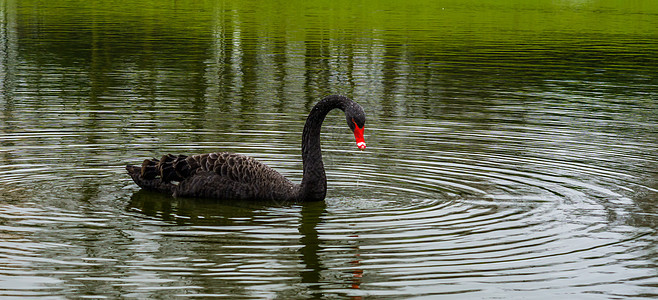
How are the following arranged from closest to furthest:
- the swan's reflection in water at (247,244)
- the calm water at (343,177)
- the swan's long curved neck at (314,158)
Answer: the swan's reflection in water at (247,244) → the calm water at (343,177) → the swan's long curved neck at (314,158)

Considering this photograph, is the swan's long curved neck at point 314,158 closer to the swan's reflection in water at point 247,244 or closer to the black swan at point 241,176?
the black swan at point 241,176

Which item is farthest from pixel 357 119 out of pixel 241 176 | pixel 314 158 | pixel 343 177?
pixel 343 177

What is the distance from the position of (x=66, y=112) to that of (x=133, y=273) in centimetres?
896

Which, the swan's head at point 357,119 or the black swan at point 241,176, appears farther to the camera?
the black swan at point 241,176

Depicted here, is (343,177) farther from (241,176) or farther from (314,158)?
(241,176)

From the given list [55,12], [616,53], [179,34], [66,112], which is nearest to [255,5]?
[55,12]

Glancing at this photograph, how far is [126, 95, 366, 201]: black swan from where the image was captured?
10438 mm

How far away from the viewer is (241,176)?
10508 mm

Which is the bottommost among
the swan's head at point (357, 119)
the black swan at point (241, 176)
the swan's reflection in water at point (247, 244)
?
the swan's reflection in water at point (247, 244)

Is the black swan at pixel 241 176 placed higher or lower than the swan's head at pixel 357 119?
lower

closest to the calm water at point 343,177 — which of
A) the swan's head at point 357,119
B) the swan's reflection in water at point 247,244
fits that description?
the swan's reflection in water at point 247,244

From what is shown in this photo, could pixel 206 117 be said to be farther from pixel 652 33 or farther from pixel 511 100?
pixel 652 33

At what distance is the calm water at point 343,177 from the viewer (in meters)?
7.92

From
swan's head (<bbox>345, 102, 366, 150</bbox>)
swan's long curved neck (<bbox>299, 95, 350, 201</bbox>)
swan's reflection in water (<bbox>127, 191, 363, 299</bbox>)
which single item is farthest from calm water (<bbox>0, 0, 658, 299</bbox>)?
swan's head (<bbox>345, 102, 366, 150</bbox>)
